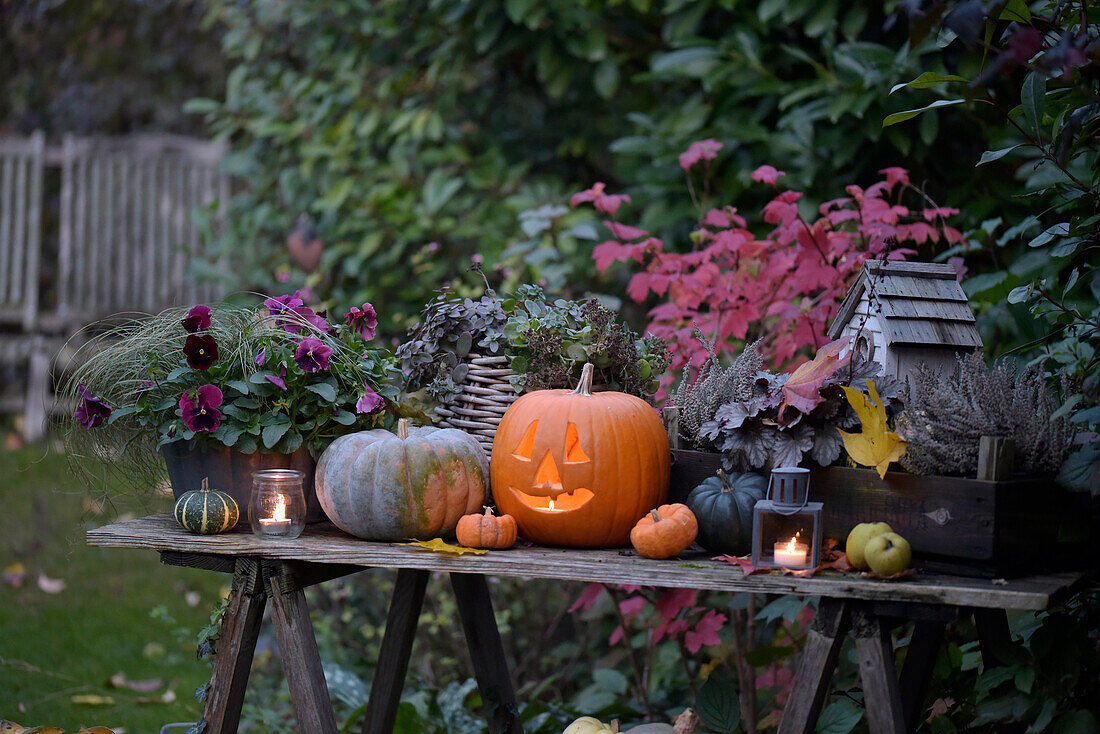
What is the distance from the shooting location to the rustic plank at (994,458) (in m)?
1.56

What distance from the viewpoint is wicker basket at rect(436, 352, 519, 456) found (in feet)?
6.95

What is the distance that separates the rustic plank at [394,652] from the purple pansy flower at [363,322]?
597 millimetres

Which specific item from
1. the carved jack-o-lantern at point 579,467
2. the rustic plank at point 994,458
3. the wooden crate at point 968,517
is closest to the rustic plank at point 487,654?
the carved jack-o-lantern at point 579,467

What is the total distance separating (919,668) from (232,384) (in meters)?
1.49

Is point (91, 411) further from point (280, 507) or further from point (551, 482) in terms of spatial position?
point (551, 482)

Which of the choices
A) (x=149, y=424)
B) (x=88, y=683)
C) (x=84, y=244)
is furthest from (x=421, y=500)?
(x=84, y=244)

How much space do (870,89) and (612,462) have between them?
5.42ft

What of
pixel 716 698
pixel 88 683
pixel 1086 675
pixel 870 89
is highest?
pixel 870 89

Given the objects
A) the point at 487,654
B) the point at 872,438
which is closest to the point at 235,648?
the point at 487,654

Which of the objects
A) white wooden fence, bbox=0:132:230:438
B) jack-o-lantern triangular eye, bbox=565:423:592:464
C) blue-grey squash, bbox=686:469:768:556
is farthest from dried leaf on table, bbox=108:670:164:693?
white wooden fence, bbox=0:132:230:438

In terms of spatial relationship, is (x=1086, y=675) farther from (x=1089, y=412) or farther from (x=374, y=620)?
Answer: (x=374, y=620)

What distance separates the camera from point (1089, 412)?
1565 mm

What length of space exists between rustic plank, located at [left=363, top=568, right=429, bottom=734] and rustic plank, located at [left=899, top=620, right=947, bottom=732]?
111 centimetres

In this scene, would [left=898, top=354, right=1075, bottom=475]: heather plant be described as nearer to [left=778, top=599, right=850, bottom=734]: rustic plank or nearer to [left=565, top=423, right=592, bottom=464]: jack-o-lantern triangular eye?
[left=778, top=599, right=850, bottom=734]: rustic plank
